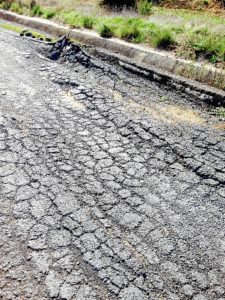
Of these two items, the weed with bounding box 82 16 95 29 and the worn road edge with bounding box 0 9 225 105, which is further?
the weed with bounding box 82 16 95 29

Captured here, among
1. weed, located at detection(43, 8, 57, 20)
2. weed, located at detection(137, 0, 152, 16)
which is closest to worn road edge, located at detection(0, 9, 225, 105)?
weed, located at detection(137, 0, 152, 16)

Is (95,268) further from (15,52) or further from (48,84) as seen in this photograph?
(15,52)

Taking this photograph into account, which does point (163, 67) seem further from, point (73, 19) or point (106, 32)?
point (73, 19)

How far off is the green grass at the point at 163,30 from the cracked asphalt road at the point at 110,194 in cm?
A: 103

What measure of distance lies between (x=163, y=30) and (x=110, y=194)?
4.54 meters

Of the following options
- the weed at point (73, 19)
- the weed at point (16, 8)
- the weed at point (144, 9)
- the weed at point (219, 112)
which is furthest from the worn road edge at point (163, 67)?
the weed at point (16, 8)

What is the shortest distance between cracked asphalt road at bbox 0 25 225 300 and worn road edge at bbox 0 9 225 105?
0.21 metres

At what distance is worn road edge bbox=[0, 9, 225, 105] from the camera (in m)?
5.31

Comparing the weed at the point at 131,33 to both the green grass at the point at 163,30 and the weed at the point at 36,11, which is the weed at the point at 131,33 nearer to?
the green grass at the point at 163,30

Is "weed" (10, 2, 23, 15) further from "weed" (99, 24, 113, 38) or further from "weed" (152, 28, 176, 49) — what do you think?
"weed" (152, 28, 176, 49)

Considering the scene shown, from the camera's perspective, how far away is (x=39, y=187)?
3.68 metres

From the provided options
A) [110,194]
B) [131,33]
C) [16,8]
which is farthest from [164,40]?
[16,8]

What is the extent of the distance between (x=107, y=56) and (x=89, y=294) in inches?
207

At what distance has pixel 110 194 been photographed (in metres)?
3.61
